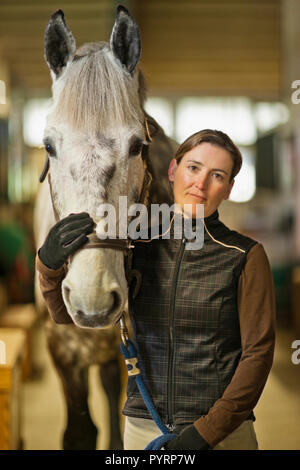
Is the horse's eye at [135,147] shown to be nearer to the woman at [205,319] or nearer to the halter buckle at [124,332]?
the woman at [205,319]

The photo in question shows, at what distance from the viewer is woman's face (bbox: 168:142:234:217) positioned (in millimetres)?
826

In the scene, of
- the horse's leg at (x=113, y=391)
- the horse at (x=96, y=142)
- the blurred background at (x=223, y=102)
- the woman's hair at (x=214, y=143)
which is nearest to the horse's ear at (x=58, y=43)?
the horse at (x=96, y=142)

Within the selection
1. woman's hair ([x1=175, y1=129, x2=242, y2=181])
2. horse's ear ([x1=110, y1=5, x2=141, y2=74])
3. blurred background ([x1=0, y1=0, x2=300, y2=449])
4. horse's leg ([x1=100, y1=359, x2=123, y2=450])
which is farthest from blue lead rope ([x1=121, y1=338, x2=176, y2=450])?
horse's leg ([x1=100, y1=359, x2=123, y2=450])

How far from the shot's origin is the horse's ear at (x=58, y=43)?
0.84m

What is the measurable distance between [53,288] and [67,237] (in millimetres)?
114

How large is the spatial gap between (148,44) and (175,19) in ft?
0.78

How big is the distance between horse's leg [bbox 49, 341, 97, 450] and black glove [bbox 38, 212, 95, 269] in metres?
0.64

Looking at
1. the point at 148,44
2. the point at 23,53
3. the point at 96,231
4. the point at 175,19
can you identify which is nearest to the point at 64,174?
the point at 96,231

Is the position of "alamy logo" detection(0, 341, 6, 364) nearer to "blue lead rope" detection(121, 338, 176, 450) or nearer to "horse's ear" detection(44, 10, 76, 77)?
"blue lead rope" detection(121, 338, 176, 450)

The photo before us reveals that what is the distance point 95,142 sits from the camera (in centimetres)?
81

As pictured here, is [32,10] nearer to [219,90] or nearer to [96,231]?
[219,90]

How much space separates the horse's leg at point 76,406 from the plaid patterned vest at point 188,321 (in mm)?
506

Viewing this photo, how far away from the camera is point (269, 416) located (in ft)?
3.31

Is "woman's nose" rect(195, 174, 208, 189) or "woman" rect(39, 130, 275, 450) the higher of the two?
"woman's nose" rect(195, 174, 208, 189)
